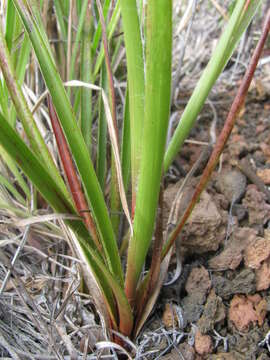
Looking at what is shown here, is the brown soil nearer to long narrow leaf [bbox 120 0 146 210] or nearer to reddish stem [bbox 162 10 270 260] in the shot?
reddish stem [bbox 162 10 270 260]

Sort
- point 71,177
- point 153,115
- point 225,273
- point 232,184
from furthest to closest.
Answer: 1. point 232,184
2. point 225,273
3. point 71,177
4. point 153,115

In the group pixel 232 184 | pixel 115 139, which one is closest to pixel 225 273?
pixel 232 184

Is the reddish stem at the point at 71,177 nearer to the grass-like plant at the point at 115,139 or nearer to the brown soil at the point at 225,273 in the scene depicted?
the grass-like plant at the point at 115,139

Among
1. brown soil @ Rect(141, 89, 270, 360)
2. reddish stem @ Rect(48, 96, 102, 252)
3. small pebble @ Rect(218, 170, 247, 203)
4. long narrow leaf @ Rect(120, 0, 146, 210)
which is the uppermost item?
long narrow leaf @ Rect(120, 0, 146, 210)

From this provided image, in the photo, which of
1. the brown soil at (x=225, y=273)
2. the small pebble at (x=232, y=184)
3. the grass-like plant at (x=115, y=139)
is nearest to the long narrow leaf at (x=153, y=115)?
the grass-like plant at (x=115, y=139)

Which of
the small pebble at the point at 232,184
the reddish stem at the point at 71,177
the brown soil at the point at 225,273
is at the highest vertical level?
the reddish stem at the point at 71,177

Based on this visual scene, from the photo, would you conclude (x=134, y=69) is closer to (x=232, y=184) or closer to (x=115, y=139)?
(x=115, y=139)

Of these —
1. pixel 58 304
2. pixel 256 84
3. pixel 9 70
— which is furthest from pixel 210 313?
pixel 256 84

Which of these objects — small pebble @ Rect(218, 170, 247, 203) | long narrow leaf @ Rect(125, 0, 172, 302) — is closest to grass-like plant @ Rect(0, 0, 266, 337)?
long narrow leaf @ Rect(125, 0, 172, 302)
